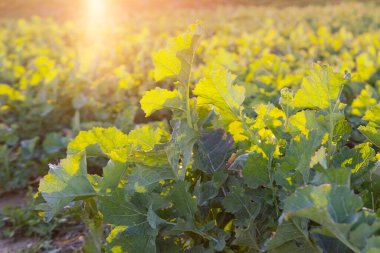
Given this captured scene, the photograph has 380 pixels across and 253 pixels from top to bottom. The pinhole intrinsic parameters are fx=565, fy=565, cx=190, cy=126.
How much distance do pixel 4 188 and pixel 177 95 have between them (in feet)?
8.94

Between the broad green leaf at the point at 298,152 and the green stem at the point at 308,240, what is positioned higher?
the broad green leaf at the point at 298,152

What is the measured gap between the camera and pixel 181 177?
162 centimetres

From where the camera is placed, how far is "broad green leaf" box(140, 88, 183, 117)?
1611mm

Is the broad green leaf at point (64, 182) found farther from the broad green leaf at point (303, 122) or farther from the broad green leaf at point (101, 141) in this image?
the broad green leaf at point (303, 122)

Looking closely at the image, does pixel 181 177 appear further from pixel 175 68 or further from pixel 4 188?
pixel 4 188

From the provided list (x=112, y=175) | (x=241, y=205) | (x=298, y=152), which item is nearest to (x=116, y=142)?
(x=112, y=175)

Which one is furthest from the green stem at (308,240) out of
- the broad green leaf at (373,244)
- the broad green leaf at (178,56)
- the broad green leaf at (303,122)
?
the broad green leaf at (178,56)

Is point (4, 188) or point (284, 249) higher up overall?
point (284, 249)

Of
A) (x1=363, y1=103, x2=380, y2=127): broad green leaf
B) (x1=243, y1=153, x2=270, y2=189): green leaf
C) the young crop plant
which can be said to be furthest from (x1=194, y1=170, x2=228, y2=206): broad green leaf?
(x1=363, y1=103, x2=380, y2=127): broad green leaf

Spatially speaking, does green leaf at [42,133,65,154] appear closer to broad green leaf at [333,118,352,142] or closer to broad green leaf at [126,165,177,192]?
broad green leaf at [126,165,177,192]

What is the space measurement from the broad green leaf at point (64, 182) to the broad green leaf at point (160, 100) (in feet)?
0.76

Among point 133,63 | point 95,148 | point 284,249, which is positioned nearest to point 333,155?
point 284,249

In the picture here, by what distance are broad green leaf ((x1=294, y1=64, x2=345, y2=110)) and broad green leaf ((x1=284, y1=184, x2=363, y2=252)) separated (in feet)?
1.39

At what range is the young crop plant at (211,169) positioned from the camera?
150 centimetres
